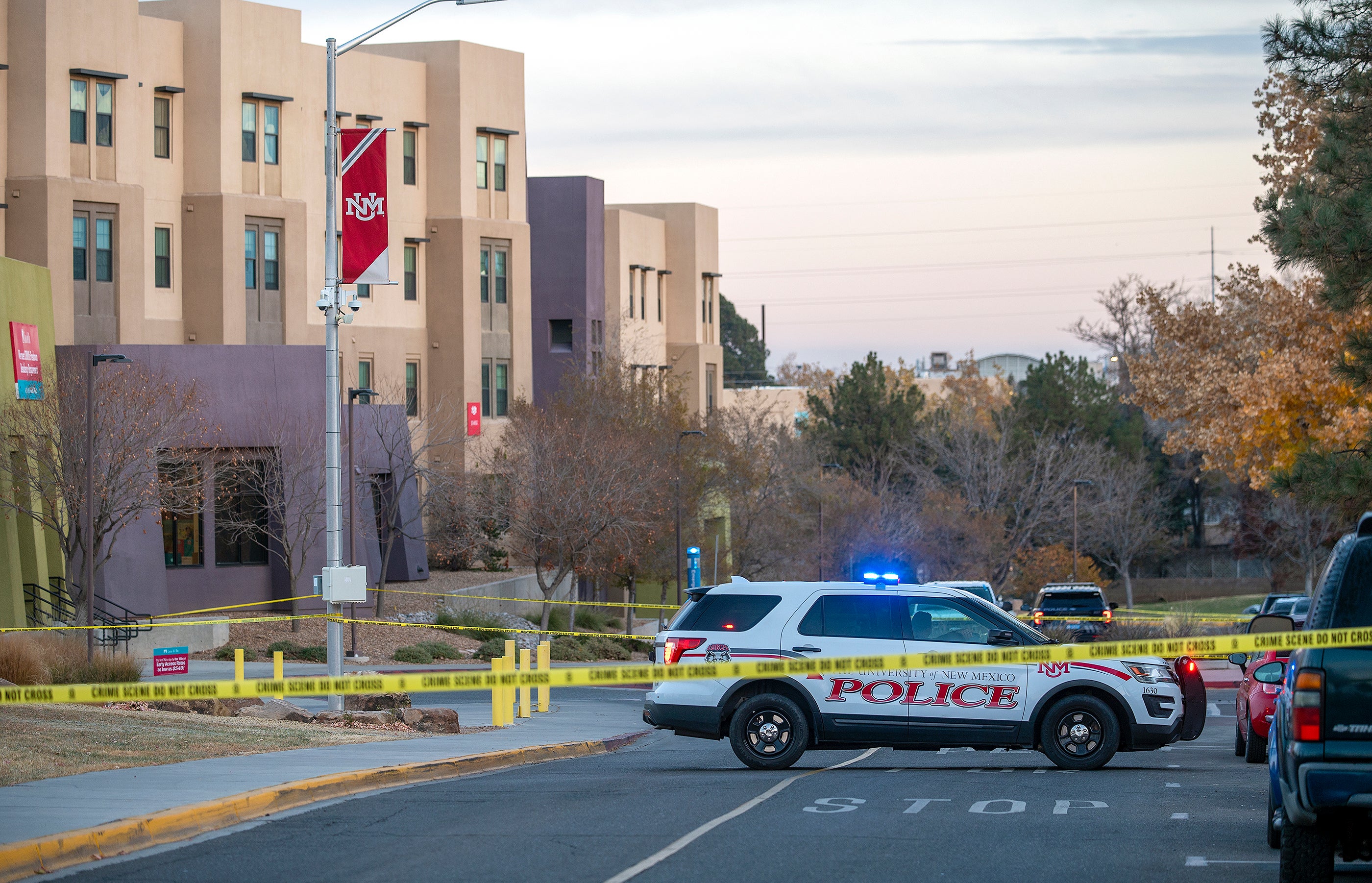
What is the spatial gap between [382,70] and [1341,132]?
3893 cm

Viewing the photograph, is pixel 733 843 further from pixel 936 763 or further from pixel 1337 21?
pixel 1337 21

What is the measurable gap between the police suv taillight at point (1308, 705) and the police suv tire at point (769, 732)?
7.83 m

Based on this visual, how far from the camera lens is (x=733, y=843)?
10305 mm

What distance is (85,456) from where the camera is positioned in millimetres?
31344

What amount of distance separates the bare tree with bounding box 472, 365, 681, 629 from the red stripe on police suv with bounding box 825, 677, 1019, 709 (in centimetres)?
2762

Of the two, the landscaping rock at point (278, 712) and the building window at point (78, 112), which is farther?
the building window at point (78, 112)

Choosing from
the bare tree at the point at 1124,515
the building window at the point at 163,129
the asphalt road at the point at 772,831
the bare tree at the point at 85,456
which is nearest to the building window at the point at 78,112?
the building window at the point at 163,129

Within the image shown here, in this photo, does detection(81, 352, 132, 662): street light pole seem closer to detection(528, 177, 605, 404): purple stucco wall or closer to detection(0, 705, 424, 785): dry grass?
detection(0, 705, 424, 785): dry grass

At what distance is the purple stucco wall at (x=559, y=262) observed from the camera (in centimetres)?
6094

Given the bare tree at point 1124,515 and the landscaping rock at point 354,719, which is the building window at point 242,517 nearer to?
the landscaping rock at point 354,719

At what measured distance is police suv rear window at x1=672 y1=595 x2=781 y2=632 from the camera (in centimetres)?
1520

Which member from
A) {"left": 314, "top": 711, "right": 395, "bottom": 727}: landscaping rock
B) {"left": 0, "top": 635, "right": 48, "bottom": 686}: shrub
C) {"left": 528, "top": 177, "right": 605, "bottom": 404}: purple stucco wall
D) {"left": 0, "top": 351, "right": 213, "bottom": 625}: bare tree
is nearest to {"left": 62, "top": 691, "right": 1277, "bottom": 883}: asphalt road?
{"left": 314, "top": 711, "right": 395, "bottom": 727}: landscaping rock

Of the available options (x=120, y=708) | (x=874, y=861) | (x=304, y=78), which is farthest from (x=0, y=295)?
(x=874, y=861)

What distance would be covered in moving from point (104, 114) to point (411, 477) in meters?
13.1
